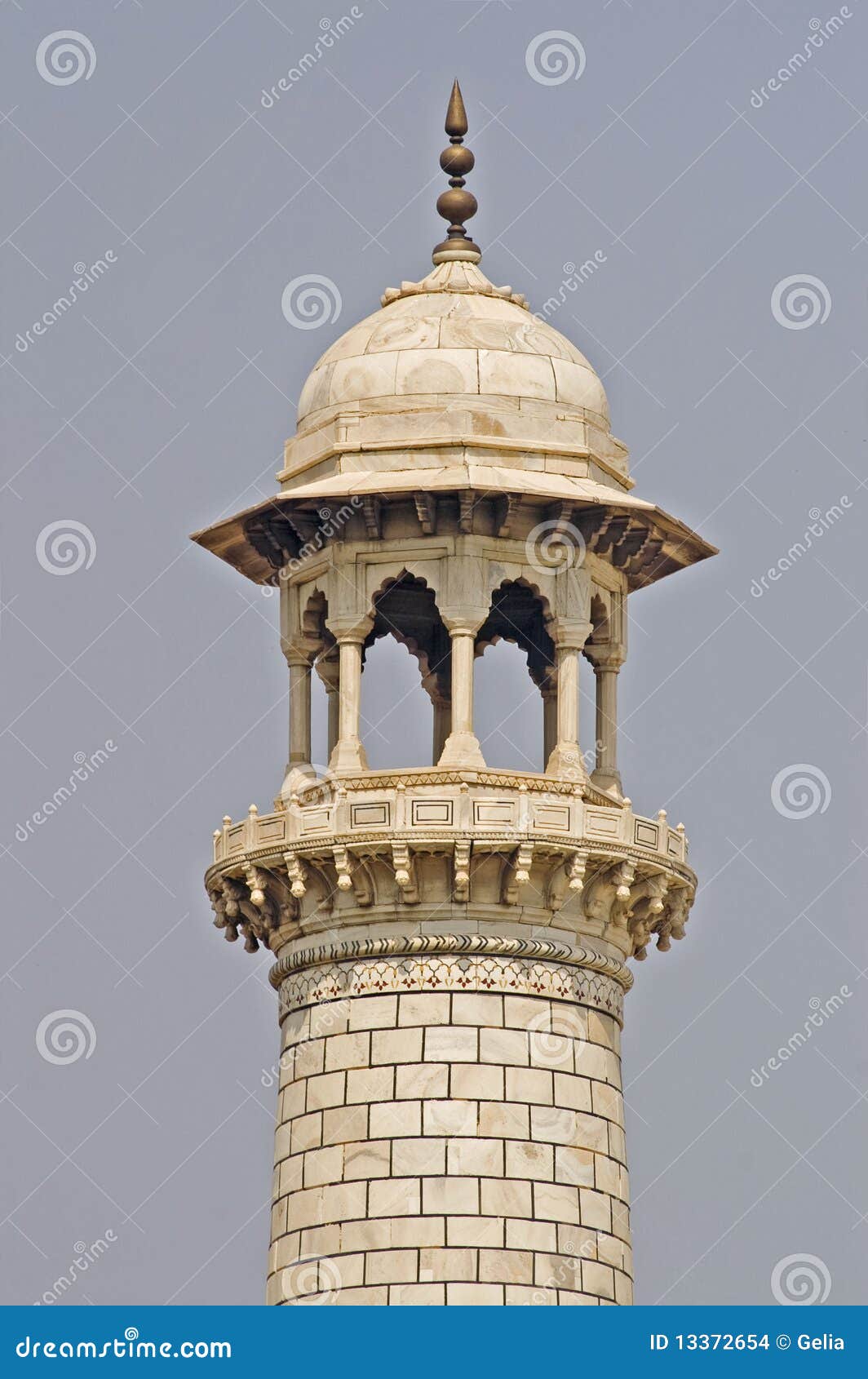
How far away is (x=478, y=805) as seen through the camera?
66.8m

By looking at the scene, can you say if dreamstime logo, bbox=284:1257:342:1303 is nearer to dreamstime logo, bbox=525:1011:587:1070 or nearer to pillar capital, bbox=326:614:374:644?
dreamstime logo, bbox=525:1011:587:1070

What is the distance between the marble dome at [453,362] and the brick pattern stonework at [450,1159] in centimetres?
896

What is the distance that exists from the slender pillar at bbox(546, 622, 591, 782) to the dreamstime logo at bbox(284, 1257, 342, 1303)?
26.1ft

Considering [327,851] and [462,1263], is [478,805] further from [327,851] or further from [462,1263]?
[462,1263]

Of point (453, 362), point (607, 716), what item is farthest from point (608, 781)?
point (453, 362)

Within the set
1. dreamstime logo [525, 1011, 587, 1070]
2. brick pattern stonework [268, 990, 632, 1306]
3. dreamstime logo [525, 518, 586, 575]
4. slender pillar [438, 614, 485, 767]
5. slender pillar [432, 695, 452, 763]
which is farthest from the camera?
slender pillar [432, 695, 452, 763]

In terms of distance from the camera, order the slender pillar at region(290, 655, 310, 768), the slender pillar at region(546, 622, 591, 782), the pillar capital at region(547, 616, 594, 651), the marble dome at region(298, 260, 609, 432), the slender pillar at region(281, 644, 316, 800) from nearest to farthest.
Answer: the slender pillar at region(546, 622, 591, 782), the pillar capital at region(547, 616, 594, 651), the marble dome at region(298, 260, 609, 432), the slender pillar at region(281, 644, 316, 800), the slender pillar at region(290, 655, 310, 768)

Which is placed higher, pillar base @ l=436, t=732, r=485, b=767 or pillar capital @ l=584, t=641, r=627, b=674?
pillar capital @ l=584, t=641, r=627, b=674

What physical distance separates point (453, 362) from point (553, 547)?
3121 mm

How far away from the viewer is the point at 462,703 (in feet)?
224

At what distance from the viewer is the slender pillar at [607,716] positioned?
7019 centimetres

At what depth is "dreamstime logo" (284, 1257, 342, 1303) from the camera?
2591 inches

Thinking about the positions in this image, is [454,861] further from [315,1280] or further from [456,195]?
[456,195]

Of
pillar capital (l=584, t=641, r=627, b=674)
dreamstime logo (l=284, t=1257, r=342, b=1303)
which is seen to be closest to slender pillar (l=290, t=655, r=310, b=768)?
pillar capital (l=584, t=641, r=627, b=674)
